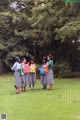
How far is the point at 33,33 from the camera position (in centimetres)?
2562

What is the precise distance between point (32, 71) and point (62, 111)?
18.5ft

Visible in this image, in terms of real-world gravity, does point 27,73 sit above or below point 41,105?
above

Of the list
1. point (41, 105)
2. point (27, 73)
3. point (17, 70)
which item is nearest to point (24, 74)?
point (27, 73)

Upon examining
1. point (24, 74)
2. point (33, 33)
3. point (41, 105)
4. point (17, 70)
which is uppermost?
point (33, 33)

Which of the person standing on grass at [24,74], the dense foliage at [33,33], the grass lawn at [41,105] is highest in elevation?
the dense foliage at [33,33]

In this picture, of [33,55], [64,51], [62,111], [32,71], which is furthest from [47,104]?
[33,55]

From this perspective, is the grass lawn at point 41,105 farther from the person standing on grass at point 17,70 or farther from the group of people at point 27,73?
the group of people at point 27,73

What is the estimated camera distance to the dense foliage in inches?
883

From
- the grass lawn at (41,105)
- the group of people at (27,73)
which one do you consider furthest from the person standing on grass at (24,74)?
the grass lawn at (41,105)

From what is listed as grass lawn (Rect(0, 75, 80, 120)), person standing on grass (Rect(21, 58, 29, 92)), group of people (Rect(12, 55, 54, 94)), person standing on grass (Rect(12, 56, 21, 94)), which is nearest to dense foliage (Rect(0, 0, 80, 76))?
group of people (Rect(12, 55, 54, 94))

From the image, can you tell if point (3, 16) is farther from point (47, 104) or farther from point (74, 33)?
point (47, 104)

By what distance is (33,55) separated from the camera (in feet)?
91.8

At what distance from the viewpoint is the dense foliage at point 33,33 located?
22.4 metres

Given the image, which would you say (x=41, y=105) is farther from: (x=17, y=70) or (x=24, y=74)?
(x=24, y=74)
